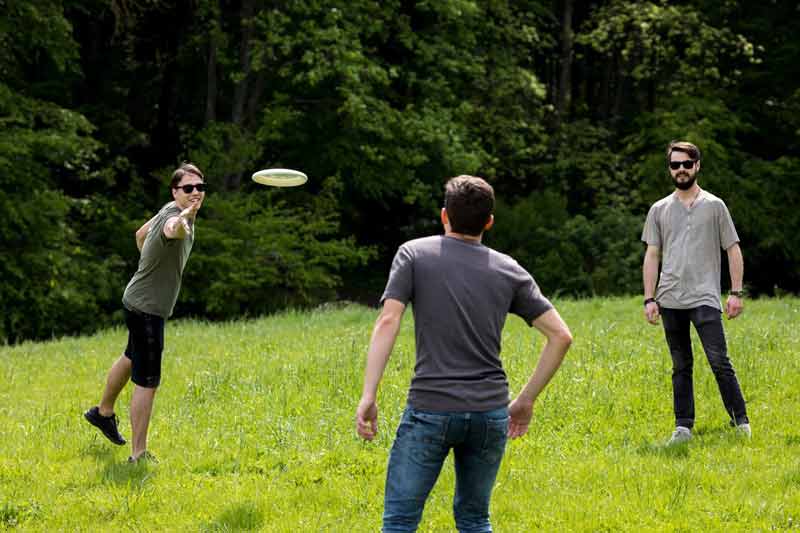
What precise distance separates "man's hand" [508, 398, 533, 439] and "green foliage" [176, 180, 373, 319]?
16111 mm

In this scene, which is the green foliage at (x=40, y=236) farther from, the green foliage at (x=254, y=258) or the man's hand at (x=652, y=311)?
the man's hand at (x=652, y=311)

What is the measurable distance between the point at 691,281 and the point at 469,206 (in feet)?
12.3

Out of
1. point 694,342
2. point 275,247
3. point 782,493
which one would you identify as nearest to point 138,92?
point 275,247

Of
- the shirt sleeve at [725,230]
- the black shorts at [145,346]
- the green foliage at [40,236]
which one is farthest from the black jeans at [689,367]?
the green foliage at [40,236]

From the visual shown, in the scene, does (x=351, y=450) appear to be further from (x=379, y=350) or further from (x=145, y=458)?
(x=379, y=350)

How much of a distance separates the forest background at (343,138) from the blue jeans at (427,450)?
16165mm

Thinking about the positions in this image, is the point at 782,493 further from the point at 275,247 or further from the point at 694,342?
the point at 275,247

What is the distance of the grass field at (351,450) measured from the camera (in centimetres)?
624

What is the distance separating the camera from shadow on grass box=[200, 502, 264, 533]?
613cm

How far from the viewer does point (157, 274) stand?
724cm

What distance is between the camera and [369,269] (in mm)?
28250

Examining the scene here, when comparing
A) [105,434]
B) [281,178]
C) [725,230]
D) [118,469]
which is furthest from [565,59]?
[118,469]

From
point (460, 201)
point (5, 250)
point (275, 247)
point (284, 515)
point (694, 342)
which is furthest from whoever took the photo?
point (275, 247)

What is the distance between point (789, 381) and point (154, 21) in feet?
65.4
